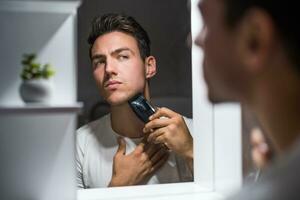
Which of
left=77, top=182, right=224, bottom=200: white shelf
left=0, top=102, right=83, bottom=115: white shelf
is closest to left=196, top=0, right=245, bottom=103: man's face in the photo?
left=0, top=102, right=83, bottom=115: white shelf

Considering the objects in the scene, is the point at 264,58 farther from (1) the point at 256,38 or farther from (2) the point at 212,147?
(2) the point at 212,147

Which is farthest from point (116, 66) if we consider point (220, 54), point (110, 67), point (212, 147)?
point (220, 54)

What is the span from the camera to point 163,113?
158cm

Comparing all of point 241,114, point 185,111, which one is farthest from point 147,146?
point 241,114

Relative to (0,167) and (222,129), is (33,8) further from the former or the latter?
(222,129)

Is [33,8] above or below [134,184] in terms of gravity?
above

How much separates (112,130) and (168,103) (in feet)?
0.75

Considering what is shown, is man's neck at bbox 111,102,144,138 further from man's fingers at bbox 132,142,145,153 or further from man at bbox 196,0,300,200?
man at bbox 196,0,300,200

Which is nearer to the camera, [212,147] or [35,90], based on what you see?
[35,90]

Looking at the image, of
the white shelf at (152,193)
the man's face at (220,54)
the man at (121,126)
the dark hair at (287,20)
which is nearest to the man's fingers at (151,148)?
the man at (121,126)

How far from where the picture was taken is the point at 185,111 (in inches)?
63.6

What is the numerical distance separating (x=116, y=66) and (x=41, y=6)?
0.42 metres

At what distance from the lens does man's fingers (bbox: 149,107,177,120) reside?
157 centimetres

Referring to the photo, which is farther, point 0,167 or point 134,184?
→ point 134,184
